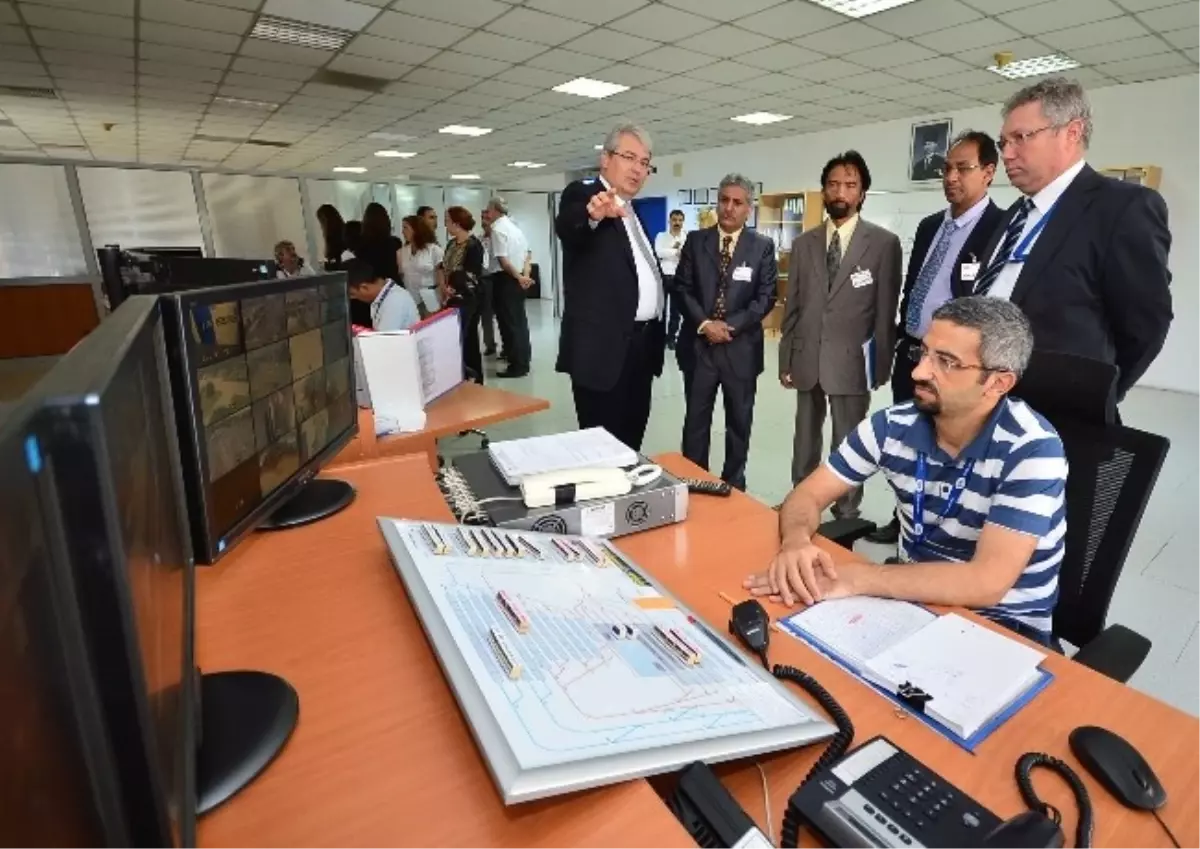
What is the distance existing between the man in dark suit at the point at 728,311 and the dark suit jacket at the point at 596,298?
702mm

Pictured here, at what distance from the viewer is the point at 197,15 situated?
13.6ft

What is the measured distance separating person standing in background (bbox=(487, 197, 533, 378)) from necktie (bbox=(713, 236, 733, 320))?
328 centimetres

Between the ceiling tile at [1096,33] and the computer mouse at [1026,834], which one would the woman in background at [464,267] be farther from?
the computer mouse at [1026,834]

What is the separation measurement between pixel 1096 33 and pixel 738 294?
12.8 feet

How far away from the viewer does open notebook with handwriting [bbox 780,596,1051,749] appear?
2.55 feet

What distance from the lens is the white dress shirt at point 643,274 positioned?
8.12 ft

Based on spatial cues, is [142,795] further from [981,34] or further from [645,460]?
[981,34]

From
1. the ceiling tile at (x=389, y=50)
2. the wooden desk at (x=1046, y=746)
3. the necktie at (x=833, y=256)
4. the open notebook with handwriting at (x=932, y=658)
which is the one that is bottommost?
the wooden desk at (x=1046, y=746)

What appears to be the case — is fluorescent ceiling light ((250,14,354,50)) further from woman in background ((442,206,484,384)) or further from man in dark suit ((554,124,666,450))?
man in dark suit ((554,124,666,450))

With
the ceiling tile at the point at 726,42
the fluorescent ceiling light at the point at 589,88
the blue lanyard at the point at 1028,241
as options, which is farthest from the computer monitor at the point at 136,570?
the fluorescent ceiling light at the point at 589,88

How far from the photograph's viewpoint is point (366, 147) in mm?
9453

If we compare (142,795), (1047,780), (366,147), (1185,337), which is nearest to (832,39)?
(1185,337)

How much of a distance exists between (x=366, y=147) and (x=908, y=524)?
10.0m

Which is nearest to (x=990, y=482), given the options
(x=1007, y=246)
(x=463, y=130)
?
(x=1007, y=246)
